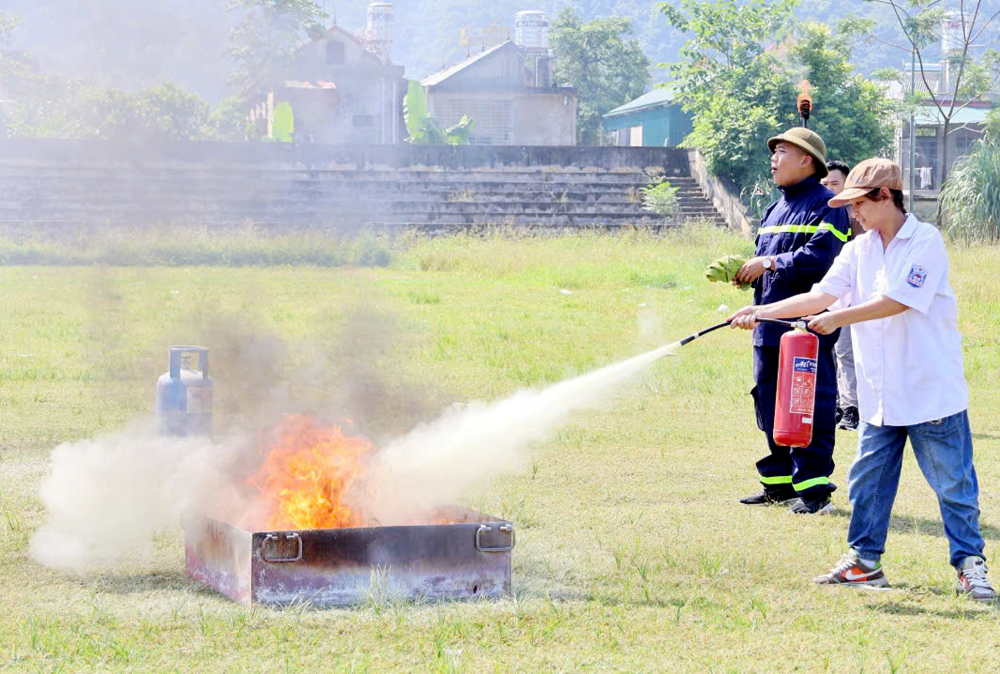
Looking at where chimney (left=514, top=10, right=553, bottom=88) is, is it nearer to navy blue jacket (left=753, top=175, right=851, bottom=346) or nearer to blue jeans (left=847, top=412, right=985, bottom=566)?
navy blue jacket (left=753, top=175, right=851, bottom=346)

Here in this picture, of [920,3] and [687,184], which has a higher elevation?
[920,3]

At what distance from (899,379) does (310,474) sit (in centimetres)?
256

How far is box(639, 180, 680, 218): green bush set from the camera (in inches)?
1291

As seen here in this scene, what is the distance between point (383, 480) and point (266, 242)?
6.18 m

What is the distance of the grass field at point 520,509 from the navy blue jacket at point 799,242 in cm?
121

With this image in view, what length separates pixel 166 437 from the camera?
632 cm

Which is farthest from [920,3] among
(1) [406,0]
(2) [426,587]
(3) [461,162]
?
(2) [426,587]

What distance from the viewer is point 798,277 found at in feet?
21.6

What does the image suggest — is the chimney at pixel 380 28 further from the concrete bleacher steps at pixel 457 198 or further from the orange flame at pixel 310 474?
the orange flame at pixel 310 474

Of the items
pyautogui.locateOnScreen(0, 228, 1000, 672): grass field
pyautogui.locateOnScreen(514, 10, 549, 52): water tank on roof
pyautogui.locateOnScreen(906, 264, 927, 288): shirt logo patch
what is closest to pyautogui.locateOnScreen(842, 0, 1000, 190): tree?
pyautogui.locateOnScreen(514, 10, 549, 52): water tank on roof

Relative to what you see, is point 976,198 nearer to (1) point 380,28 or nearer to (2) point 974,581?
(1) point 380,28

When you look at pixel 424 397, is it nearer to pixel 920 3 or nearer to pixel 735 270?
pixel 735 270

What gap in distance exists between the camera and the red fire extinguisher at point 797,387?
5723 mm

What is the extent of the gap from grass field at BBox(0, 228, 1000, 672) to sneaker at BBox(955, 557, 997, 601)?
9 centimetres
